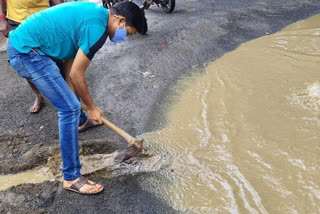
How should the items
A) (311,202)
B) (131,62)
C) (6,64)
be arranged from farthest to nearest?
(6,64) < (131,62) < (311,202)

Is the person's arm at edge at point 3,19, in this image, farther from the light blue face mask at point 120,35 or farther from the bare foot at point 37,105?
the light blue face mask at point 120,35

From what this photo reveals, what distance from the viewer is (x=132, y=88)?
165 inches

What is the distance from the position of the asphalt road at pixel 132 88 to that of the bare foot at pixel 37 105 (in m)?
0.06

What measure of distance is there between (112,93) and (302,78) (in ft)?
8.05

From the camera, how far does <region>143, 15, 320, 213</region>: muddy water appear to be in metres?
2.48

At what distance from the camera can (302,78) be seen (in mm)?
4090

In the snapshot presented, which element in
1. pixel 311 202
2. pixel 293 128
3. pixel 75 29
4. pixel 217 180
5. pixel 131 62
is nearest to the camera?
pixel 75 29

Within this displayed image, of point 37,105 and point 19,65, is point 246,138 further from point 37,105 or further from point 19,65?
point 37,105

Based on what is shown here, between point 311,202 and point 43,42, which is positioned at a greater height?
point 43,42

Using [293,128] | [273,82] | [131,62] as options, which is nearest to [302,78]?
[273,82]

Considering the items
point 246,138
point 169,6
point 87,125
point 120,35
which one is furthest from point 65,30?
point 169,6

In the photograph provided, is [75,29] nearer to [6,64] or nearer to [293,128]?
[293,128]

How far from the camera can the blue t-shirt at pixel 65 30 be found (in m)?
2.16

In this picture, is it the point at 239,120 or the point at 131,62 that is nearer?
the point at 239,120
